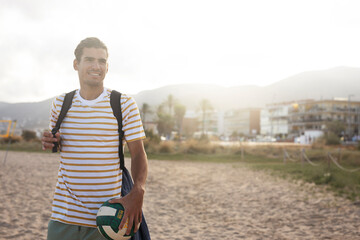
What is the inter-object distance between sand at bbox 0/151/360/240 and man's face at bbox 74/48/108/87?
3.79 metres

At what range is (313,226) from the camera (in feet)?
21.0

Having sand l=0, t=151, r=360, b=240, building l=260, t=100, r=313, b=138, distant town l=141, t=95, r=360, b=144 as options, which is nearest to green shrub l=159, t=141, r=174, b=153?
sand l=0, t=151, r=360, b=240

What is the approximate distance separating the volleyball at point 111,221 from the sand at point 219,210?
3621 mm

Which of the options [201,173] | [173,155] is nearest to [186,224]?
[201,173]

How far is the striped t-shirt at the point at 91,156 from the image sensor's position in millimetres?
2111

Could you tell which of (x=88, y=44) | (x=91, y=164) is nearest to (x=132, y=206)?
(x=91, y=164)

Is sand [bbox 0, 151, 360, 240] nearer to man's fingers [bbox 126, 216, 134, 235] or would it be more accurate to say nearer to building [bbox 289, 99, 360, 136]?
man's fingers [bbox 126, 216, 134, 235]

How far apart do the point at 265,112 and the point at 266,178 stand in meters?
89.1

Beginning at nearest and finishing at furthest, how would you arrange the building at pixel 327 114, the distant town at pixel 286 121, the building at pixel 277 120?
the distant town at pixel 286 121 → the building at pixel 327 114 → the building at pixel 277 120

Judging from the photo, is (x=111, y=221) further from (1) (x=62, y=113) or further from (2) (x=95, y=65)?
(2) (x=95, y=65)

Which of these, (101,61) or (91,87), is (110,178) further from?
(101,61)

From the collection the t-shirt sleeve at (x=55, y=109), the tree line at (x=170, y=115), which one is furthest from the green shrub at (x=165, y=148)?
the tree line at (x=170, y=115)

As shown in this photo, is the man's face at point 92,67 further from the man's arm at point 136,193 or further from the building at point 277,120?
the building at point 277,120

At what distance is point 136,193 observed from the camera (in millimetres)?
2064
